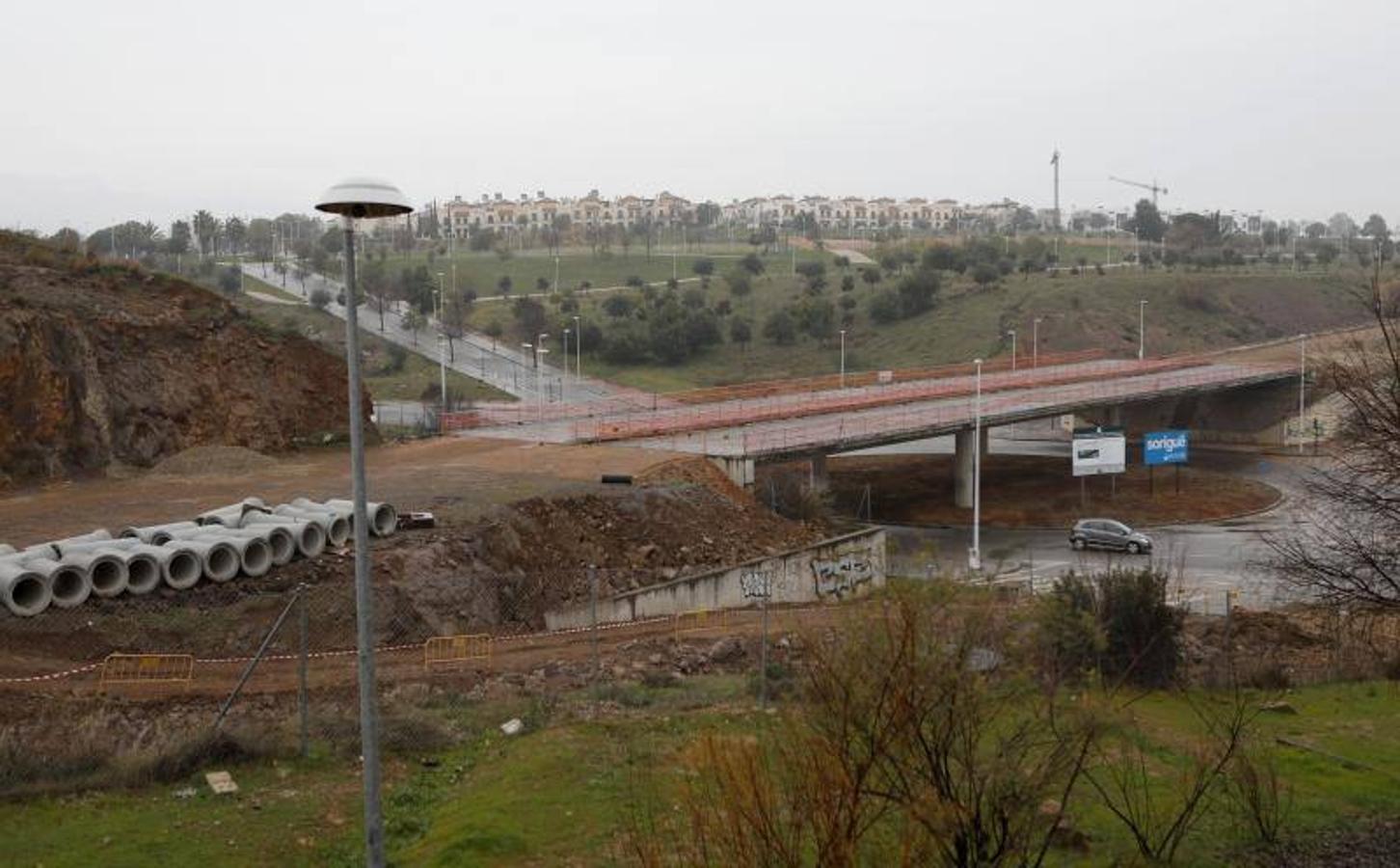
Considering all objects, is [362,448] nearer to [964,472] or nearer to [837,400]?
[964,472]

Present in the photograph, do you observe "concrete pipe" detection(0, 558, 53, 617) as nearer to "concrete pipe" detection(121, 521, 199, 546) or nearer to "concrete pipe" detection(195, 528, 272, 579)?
"concrete pipe" detection(121, 521, 199, 546)

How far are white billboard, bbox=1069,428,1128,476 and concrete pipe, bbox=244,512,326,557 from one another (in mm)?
33385

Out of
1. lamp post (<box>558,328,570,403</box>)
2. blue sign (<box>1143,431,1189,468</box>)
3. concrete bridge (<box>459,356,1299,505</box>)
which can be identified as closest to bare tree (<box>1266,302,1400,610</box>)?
concrete bridge (<box>459,356,1299,505</box>)

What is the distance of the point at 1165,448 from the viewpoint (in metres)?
54.3

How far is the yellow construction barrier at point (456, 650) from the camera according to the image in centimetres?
2141

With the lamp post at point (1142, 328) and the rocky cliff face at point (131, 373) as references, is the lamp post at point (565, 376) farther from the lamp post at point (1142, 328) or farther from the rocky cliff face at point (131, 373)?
the lamp post at point (1142, 328)

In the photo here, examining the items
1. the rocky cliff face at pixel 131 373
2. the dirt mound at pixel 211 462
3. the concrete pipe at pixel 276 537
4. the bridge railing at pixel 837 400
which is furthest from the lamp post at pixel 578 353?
the concrete pipe at pixel 276 537

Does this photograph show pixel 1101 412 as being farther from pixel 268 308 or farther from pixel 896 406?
pixel 268 308

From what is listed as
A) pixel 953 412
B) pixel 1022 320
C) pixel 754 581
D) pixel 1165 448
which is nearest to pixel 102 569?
pixel 754 581

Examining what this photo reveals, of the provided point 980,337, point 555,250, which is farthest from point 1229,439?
point 555,250

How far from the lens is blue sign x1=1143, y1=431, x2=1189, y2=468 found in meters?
54.0

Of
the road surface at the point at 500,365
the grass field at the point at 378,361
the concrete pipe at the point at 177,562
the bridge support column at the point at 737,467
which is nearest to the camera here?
the concrete pipe at the point at 177,562

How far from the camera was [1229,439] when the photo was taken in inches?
2970

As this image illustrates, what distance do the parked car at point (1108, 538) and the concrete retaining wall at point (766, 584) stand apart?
8.67 meters
